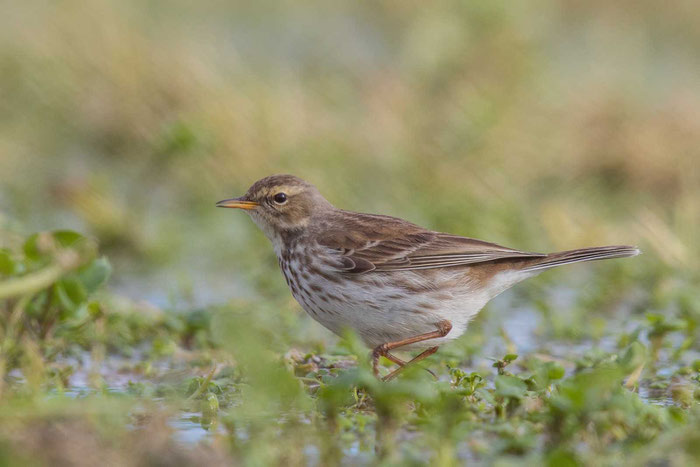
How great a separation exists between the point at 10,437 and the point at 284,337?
11.3 feet

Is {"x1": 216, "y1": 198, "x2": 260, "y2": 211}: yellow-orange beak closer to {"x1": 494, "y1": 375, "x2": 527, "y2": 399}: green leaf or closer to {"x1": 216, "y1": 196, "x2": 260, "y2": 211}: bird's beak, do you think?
{"x1": 216, "y1": 196, "x2": 260, "y2": 211}: bird's beak

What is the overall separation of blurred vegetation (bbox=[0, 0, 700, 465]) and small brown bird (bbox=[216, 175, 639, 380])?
0.30 meters

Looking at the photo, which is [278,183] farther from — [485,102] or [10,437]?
[485,102]

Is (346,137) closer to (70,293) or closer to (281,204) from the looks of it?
(281,204)

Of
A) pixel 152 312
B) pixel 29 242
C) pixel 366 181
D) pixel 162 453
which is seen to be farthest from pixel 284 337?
pixel 366 181

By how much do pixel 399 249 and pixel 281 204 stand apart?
91 centimetres

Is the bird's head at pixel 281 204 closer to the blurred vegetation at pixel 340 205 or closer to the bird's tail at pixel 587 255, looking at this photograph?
the blurred vegetation at pixel 340 205

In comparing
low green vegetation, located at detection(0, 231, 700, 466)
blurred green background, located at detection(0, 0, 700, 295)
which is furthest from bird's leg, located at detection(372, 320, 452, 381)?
blurred green background, located at detection(0, 0, 700, 295)

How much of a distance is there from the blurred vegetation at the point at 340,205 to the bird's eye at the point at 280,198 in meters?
0.83

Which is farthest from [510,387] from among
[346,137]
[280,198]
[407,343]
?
[346,137]

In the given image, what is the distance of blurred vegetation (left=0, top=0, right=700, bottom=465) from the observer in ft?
15.1

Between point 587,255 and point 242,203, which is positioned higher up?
point 242,203

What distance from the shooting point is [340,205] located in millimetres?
10641

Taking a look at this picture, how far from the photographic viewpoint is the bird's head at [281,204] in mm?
6910
